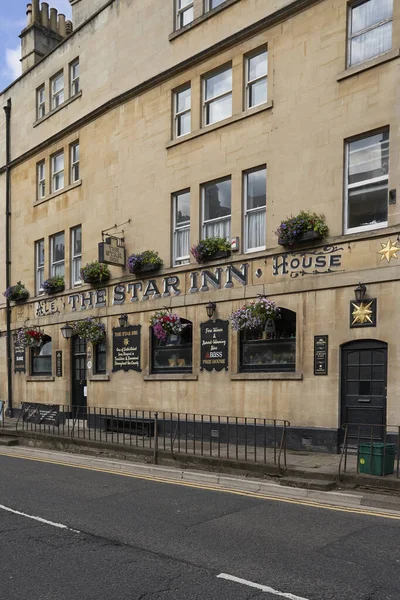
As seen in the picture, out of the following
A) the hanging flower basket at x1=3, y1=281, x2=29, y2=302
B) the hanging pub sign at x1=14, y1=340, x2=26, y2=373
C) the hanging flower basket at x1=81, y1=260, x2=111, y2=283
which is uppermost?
the hanging flower basket at x1=81, y1=260, x2=111, y2=283

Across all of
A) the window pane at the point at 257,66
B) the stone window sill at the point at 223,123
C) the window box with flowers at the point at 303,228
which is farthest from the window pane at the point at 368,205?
the window pane at the point at 257,66

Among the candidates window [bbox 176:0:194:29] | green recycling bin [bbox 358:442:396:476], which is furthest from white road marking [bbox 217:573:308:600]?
window [bbox 176:0:194:29]

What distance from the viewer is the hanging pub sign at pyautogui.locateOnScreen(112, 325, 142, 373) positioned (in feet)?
56.3

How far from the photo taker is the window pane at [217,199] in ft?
50.6

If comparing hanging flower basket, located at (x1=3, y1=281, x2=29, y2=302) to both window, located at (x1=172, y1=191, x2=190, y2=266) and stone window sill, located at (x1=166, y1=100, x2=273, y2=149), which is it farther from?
stone window sill, located at (x1=166, y1=100, x2=273, y2=149)

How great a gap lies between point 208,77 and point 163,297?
636cm

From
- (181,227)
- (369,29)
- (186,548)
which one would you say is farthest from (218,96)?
(186,548)

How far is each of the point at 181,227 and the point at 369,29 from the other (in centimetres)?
698

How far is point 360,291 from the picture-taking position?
39.5 ft

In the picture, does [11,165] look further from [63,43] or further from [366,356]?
[366,356]

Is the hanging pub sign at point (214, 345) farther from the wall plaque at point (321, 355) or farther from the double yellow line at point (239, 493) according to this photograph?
the double yellow line at point (239, 493)

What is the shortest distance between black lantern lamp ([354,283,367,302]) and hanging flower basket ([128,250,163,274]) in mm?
6339

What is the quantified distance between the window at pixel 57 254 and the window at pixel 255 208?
871cm

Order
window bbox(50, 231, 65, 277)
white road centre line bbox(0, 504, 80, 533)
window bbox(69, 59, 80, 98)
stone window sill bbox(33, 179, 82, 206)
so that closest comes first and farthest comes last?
white road centre line bbox(0, 504, 80, 533)
stone window sill bbox(33, 179, 82, 206)
window bbox(69, 59, 80, 98)
window bbox(50, 231, 65, 277)
